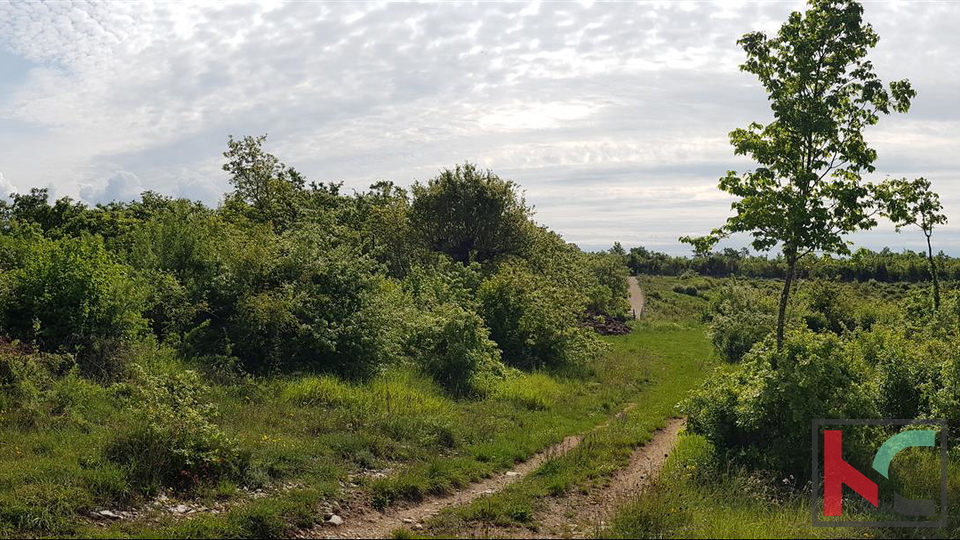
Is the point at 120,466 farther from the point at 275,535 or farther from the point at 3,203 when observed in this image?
the point at 3,203

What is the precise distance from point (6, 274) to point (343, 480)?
10597 millimetres

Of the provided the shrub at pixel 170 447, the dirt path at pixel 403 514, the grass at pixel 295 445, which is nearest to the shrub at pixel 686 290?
the grass at pixel 295 445

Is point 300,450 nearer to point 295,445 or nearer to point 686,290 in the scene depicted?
point 295,445

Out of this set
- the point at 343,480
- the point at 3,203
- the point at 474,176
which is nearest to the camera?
the point at 343,480

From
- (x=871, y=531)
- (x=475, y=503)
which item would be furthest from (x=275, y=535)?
(x=871, y=531)

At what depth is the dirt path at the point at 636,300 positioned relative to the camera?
205ft

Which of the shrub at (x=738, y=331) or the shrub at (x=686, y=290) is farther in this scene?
the shrub at (x=686, y=290)

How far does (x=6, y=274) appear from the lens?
15.1m

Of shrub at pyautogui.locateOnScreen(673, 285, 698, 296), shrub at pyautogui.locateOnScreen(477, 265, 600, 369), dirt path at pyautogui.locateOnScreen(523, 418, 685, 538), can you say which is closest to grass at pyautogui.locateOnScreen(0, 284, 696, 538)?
dirt path at pyautogui.locateOnScreen(523, 418, 685, 538)

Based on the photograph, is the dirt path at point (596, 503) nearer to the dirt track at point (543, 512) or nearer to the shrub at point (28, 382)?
the dirt track at point (543, 512)

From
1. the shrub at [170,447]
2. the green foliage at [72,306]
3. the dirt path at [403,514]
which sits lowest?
the dirt path at [403,514]

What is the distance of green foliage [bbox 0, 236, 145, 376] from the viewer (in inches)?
566

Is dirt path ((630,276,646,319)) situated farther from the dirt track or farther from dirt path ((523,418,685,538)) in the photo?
the dirt track

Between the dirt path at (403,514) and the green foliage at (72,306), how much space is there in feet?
26.3
